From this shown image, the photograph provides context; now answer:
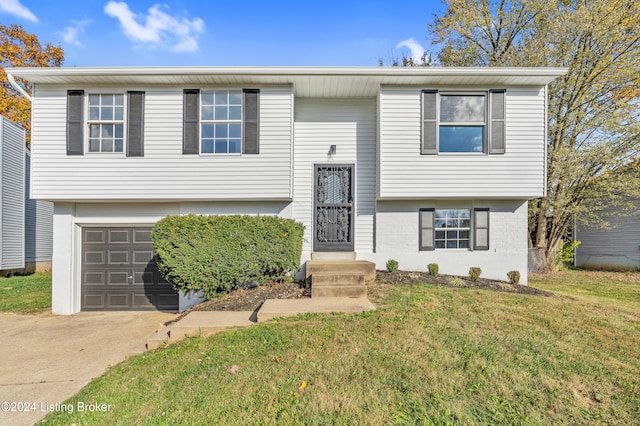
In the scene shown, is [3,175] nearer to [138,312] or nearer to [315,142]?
[138,312]

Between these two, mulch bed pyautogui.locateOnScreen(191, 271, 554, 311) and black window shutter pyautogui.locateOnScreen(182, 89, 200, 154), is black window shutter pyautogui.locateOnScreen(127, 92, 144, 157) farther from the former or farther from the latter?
mulch bed pyautogui.locateOnScreen(191, 271, 554, 311)

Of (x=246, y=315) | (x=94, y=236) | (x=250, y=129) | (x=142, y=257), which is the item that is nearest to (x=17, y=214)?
(x=94, y=236)

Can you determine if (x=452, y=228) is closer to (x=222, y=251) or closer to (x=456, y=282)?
(x=456, y=282)

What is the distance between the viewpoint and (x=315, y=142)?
25.6ft

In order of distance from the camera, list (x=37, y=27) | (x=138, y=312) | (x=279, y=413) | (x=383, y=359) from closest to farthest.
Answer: (x=279, y=413) < (x=383, y=359) < (x=138, y=312) < (x=37, y=27)

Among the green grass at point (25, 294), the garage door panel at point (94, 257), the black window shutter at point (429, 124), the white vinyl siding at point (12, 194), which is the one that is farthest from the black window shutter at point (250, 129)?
the white vinyl siding at point (12, 194)

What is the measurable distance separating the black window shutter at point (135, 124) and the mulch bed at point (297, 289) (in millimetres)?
3776

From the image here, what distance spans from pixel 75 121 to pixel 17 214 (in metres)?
6.87

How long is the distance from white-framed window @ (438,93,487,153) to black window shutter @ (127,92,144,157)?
6805mm

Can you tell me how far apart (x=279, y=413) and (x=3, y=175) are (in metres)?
13.2

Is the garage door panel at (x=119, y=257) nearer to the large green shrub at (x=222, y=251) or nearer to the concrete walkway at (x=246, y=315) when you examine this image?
the large green shrub at (x=222, y=251)

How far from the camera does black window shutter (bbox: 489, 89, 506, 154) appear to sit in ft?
23.1

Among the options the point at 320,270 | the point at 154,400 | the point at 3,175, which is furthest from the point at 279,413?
the point at 3,175

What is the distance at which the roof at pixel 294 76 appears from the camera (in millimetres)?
6516
